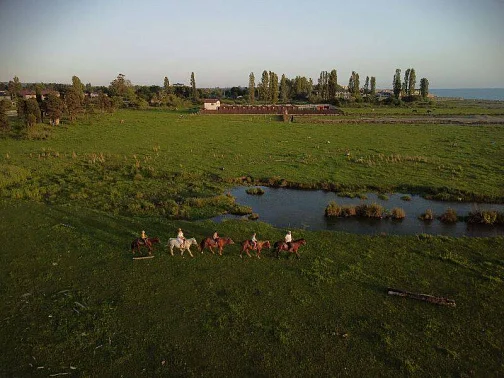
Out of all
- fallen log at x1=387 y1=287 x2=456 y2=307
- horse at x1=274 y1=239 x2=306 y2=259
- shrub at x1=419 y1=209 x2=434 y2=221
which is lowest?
shrub at x1=419 y1=209 x2=434 y2=221

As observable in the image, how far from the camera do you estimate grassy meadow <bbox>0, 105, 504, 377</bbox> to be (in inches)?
480

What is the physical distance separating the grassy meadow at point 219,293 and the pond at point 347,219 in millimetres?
1885

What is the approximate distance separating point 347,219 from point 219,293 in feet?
47.6

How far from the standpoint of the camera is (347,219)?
27.2 metres

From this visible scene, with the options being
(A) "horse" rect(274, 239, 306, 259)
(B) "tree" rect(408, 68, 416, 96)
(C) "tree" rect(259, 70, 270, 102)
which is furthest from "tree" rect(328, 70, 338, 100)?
(A) "horse" rect(274, 239, 306, 259)

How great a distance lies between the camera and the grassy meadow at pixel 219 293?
12.2 metres

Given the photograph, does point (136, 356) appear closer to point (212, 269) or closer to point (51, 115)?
point (212, 269)

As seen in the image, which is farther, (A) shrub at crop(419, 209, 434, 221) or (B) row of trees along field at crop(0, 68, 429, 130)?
(B) row of trees along field at crop(0, 68, 429, 130)

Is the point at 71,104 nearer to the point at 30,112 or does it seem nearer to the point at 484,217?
the point at 30,112

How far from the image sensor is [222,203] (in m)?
29.7

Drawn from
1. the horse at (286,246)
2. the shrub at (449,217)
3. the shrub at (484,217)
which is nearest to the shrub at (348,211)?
the shrub at (449,217)

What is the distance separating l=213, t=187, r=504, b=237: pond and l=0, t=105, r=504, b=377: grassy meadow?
188 centimetres

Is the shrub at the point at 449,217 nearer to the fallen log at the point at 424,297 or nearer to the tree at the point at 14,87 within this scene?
the fallen log at the point at 424,297

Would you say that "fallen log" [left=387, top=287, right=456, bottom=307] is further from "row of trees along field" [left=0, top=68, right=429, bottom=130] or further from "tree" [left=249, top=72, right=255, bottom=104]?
"tree" [left=249, top=72, right=255, bottom=104]
